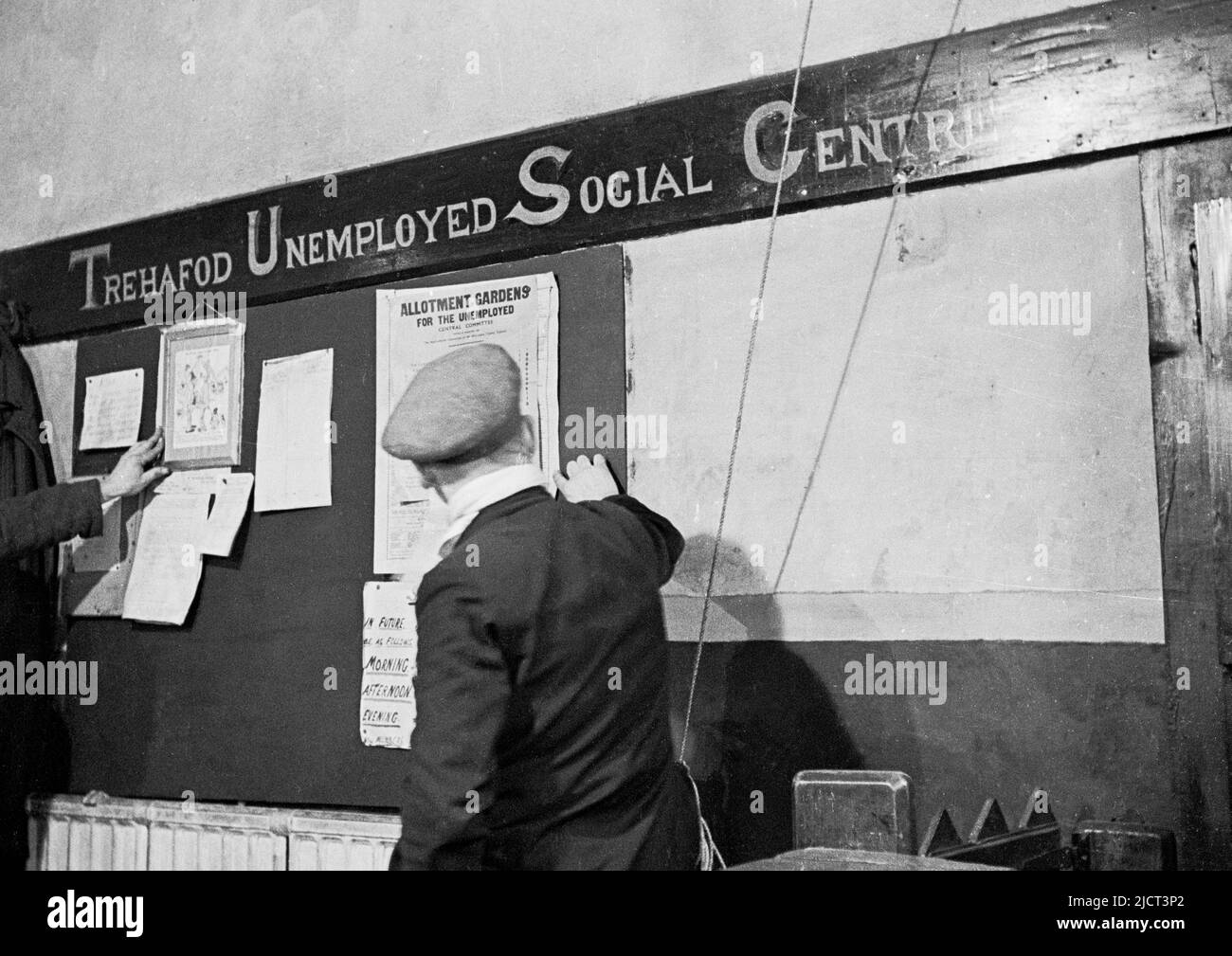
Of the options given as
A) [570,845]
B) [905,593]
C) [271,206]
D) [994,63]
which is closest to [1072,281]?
[994,63]

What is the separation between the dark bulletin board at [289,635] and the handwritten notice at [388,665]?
0.03 m

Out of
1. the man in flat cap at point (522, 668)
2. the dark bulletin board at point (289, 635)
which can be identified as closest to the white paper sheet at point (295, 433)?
the dark bulletin board at point (289, 635)

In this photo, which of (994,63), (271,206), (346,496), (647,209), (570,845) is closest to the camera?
(570,845)

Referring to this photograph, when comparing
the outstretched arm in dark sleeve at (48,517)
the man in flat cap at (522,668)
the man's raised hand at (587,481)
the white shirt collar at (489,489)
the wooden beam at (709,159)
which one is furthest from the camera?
the outstretched arm in dark sleeve at (48,517)

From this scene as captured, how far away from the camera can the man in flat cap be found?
1.72 meters

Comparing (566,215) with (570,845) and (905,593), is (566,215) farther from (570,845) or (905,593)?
(570,845)

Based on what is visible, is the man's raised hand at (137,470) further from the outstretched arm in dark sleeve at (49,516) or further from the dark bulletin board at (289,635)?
the dark bulletin board at (289,635)

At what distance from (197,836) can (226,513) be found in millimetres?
770

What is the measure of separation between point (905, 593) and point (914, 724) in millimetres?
229

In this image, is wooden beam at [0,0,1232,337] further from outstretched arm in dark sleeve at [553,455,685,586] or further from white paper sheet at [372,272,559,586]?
outstretched arm in dark sleeve at [553,455,685,586]

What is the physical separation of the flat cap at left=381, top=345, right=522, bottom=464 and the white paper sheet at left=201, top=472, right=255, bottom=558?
44.4 inches

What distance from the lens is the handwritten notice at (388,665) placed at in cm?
271

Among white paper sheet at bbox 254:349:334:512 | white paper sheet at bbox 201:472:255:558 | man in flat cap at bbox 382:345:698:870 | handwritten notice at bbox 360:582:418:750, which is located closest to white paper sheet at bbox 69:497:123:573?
white paper sheet at bbox 201:472:255:558

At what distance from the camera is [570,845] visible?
6.03 feet
